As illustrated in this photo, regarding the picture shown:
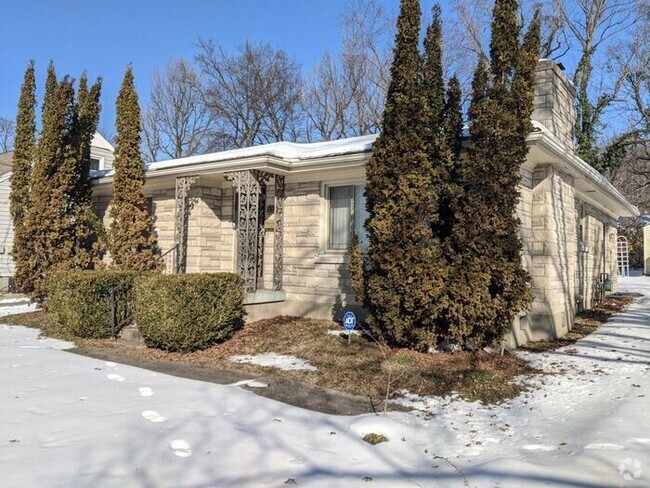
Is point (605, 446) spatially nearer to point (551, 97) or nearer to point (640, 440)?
point (640, 440)

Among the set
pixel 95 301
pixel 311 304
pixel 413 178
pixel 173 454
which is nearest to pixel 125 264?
pixel 95 301

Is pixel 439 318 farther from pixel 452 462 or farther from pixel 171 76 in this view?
pixel 171 76

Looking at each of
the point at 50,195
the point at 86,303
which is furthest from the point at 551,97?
the point at 50,195

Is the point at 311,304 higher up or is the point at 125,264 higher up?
the point at 125,264

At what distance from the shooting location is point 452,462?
3617 mm

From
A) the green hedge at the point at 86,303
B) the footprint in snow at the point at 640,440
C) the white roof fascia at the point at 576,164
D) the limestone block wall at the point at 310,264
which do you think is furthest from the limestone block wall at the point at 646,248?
the footprint in snow at the point at 640,440

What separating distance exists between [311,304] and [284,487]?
20.8ft

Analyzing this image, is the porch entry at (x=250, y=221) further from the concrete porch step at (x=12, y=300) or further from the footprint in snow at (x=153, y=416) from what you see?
the concrete porch step at (x=12, y=300)

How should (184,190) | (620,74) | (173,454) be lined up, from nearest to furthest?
(173,454) → (184,190) → (620,74)

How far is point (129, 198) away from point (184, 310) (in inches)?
169

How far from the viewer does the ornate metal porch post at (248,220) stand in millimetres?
9102

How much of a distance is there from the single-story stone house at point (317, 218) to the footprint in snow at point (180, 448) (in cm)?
522

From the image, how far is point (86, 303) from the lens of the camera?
851 cm

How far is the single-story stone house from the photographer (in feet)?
27.1
